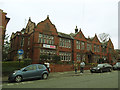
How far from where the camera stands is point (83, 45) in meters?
33.5

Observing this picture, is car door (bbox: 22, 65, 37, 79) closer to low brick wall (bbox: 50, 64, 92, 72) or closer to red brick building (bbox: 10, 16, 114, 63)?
low brick wall (bbox: 50, 64, 92, 72)

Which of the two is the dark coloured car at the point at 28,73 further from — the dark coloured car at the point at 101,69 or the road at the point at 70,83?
the dark coloured car at the point at 101,69

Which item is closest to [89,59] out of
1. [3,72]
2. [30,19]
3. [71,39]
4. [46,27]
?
[71,39]

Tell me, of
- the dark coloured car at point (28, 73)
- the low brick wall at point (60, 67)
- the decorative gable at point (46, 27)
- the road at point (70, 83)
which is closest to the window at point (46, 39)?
the decorative gable at point (46, 27)

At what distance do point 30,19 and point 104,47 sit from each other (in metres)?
28.7

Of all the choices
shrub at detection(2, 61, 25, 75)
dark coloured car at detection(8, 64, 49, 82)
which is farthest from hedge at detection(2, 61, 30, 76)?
dark coloured car at detection(8, 64, 49, 82)

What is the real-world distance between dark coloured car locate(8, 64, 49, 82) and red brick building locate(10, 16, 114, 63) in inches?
417

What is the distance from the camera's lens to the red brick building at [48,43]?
23625 millimetres

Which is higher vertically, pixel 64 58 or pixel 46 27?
pixel 46 27

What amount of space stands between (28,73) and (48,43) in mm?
14980

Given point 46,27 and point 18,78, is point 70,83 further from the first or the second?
point 46,27

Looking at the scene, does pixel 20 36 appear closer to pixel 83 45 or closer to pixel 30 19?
pixel 30 19

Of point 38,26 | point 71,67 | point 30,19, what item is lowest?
point 71,67

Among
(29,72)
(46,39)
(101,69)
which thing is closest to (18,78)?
(29,72)
